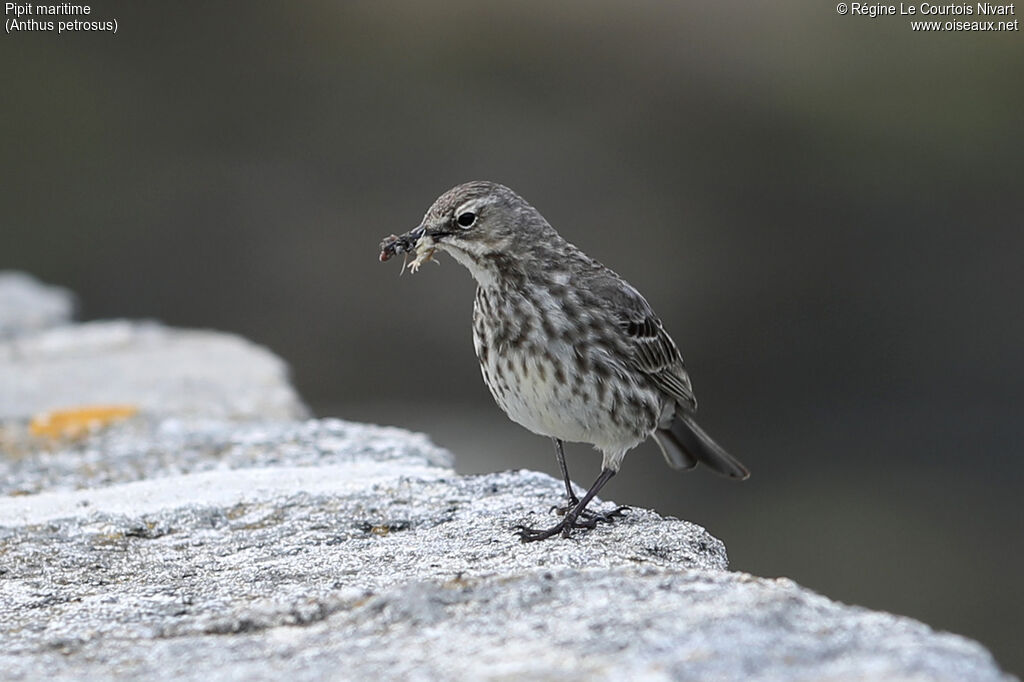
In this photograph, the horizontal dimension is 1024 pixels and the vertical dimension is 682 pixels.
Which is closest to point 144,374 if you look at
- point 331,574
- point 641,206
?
point 331,574

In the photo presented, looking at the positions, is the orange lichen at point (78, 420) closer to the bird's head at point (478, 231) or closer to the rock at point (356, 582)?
the rock at point (356, 582)

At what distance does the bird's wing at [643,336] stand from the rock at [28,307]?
3.01 metres

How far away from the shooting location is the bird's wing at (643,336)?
4477 mm

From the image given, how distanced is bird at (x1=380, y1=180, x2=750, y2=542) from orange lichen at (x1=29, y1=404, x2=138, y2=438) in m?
1.16

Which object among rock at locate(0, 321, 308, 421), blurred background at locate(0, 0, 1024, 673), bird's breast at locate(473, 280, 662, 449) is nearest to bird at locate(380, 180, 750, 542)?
bird's breast at locate(473, 280, 662, 449)

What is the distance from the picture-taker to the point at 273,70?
51.9ft

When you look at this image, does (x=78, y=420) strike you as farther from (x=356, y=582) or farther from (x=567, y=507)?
(x=356, y=582)

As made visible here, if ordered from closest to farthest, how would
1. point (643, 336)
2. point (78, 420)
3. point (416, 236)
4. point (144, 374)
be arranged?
1. point (416, 236)
2. point (643, 336)
3. point (78, 420)
4. point (144, 374)

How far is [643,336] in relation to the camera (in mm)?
4547

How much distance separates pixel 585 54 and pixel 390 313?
4.26 metres

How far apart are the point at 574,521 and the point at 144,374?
2.34 metres

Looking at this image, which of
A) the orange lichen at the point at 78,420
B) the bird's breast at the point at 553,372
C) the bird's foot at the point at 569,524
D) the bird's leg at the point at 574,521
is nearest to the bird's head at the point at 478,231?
the bird's breast at the point at 553,372

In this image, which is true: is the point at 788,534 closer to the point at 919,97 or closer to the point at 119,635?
the point at 919,97

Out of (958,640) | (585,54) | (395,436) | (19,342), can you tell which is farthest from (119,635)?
(585,54)
